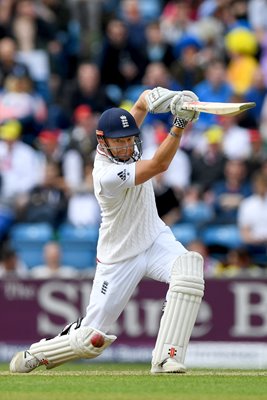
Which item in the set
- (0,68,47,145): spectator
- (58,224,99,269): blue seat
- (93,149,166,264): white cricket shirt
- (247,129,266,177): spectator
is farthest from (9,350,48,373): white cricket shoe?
(0,68,47,145): spectator

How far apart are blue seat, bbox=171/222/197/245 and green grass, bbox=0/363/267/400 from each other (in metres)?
4.57

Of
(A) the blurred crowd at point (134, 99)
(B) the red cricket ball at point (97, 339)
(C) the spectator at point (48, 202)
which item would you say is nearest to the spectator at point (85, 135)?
(A) the blurred crowd at point (134, 99)

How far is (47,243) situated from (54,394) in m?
6.28

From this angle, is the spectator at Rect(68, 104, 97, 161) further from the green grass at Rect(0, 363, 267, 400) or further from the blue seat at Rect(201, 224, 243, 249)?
the green grass at Rect(0, 363, 267, 400)

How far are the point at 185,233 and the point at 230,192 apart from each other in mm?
843

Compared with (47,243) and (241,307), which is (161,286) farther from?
(47,243)

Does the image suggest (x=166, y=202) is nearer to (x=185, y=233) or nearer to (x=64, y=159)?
(x=185, y=233)

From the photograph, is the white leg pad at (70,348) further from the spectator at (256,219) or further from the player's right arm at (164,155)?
the spectator at (256,219)

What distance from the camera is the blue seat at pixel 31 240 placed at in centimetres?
1351

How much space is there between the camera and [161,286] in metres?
12.0

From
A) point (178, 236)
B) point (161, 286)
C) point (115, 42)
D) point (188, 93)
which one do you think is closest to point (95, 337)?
point (188, 93)

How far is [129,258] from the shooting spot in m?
8.16

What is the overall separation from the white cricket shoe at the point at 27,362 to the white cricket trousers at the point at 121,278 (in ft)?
1.44

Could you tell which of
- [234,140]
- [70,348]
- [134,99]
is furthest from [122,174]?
[134,99]
